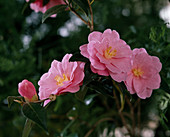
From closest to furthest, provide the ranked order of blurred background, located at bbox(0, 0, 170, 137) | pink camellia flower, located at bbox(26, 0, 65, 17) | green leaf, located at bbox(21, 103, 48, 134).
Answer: green leaf, located at bbox(21, 103, 48, 134)
pink camellia flower, located at bbox(26, 0, 65, 17)
blurred background, located at bbox(0, 0, 170, 137)

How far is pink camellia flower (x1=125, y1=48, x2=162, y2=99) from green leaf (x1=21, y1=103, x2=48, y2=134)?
127 millimetres

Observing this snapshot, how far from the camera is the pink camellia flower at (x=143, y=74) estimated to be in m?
0.32

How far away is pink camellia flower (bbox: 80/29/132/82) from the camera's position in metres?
0.29

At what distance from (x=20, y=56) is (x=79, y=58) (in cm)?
50

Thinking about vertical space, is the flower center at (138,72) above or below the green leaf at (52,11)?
below

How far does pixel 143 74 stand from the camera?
339mm

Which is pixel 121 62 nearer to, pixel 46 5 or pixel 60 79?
pixel 60 79

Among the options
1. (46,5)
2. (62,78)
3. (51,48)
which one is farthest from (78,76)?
(51,48)

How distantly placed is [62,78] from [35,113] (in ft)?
0.23

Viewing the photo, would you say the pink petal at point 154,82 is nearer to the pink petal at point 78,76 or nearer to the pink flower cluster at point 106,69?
the pink flower cluster at point 106,69

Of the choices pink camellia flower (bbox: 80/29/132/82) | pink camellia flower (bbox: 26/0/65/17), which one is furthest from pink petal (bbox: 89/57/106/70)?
pink camellia flower (bbox: 26/0/65/17)

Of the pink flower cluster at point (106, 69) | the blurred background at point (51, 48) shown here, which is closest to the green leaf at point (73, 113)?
the blurred background at point (51, 48)

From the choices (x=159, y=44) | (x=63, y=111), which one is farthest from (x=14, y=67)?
(x=159, y=44)

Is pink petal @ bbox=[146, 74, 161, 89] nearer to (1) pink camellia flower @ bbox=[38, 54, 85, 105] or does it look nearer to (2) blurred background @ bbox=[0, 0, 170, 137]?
(1) pink camellia flower @ bbox=[38, 54, 85, 105]
